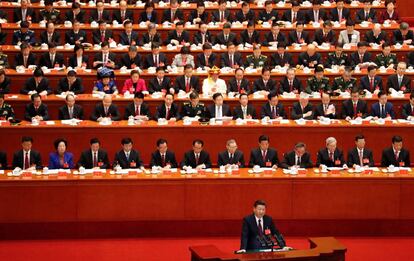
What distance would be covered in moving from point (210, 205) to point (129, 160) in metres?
1.75

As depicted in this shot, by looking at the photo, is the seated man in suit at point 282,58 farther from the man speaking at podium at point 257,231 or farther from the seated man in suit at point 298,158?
the man speaking at podium at point 257,231

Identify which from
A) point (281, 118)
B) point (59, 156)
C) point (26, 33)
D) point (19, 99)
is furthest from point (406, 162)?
point (26, 33)

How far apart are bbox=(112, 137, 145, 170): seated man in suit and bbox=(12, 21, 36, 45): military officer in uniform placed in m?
5.19

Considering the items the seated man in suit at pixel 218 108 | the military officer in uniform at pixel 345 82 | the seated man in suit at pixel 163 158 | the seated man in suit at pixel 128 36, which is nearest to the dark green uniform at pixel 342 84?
the military officer in uniform at pixel 345 82

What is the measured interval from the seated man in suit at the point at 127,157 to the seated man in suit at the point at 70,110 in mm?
1934

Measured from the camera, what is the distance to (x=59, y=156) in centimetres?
1323

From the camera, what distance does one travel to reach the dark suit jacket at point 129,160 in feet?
43.0

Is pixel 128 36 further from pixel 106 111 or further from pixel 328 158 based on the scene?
pixel 328 158

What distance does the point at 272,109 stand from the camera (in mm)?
15039

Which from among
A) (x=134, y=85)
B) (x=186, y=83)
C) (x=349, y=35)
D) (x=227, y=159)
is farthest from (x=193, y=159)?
(x=349, y=35)

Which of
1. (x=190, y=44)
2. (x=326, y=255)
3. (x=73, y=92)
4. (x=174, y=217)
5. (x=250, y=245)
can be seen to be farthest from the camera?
(x=190, y=44)

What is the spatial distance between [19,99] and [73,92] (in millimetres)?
1070

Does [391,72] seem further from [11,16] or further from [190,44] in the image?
[11,16]

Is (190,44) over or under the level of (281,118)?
over
